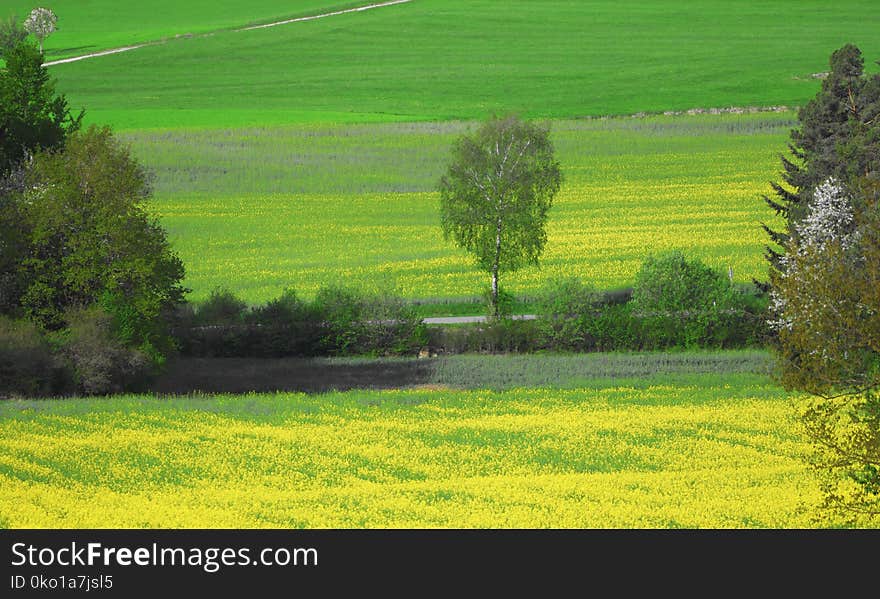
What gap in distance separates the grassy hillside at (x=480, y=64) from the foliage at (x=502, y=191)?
6057 centimetres

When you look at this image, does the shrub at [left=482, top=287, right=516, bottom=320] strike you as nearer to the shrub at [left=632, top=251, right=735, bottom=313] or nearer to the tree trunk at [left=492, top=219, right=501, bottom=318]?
the tree trunk at [left=492, top=219, right=501, bottom=318]

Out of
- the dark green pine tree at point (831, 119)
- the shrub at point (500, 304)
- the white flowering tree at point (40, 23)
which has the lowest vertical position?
the shrub at point (500, 304)

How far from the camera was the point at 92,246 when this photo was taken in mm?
40438

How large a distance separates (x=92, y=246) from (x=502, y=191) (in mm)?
16546

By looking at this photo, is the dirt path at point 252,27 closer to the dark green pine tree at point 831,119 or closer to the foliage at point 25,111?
the foliage at point 25,111

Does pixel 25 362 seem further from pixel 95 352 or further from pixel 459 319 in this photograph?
pixel 459 319

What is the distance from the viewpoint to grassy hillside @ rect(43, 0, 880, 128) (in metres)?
118

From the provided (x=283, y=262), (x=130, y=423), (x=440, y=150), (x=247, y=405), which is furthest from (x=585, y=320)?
(x=440, y=150)

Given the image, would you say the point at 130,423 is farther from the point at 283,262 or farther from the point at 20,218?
the point at 283,262

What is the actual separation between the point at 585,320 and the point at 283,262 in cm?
2244

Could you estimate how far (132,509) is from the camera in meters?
25.0

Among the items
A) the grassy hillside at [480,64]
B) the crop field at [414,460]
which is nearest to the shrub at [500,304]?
the crop field at [414,460]

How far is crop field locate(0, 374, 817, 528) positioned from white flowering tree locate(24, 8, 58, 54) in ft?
419

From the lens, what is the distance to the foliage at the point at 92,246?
40.1 metres
